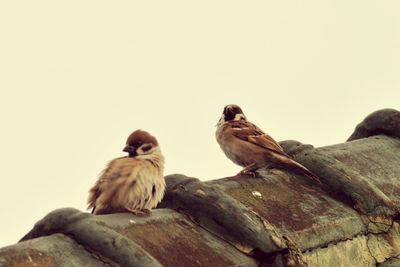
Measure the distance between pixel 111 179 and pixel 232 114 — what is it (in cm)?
367

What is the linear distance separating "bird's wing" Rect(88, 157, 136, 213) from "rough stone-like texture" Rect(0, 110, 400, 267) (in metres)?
0.56

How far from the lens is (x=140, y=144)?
5.68 meters

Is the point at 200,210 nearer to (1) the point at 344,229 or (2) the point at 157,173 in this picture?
(1) the point at 344,229

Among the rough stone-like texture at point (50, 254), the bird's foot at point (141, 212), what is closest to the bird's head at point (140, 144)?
the bird's foot at point (141, 212)

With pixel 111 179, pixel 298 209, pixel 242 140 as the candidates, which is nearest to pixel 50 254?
pixel 298 209

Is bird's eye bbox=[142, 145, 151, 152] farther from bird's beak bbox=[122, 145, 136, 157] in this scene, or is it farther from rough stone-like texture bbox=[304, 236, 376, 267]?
rough stone-like texture bbox=[304, 236, 376, 267]

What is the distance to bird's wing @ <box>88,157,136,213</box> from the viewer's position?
5023 millimetres

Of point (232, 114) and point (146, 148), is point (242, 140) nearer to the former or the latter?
point (232, 114)

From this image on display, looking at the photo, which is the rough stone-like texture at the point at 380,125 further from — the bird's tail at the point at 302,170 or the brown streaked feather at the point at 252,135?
the bird's tail at the point at 302,170

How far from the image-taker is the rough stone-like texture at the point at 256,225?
3543 mm

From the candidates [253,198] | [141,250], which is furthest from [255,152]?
[141,250]

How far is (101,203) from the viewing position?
501 cm

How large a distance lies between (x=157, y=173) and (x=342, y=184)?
38.4 inches

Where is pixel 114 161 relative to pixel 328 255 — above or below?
above
